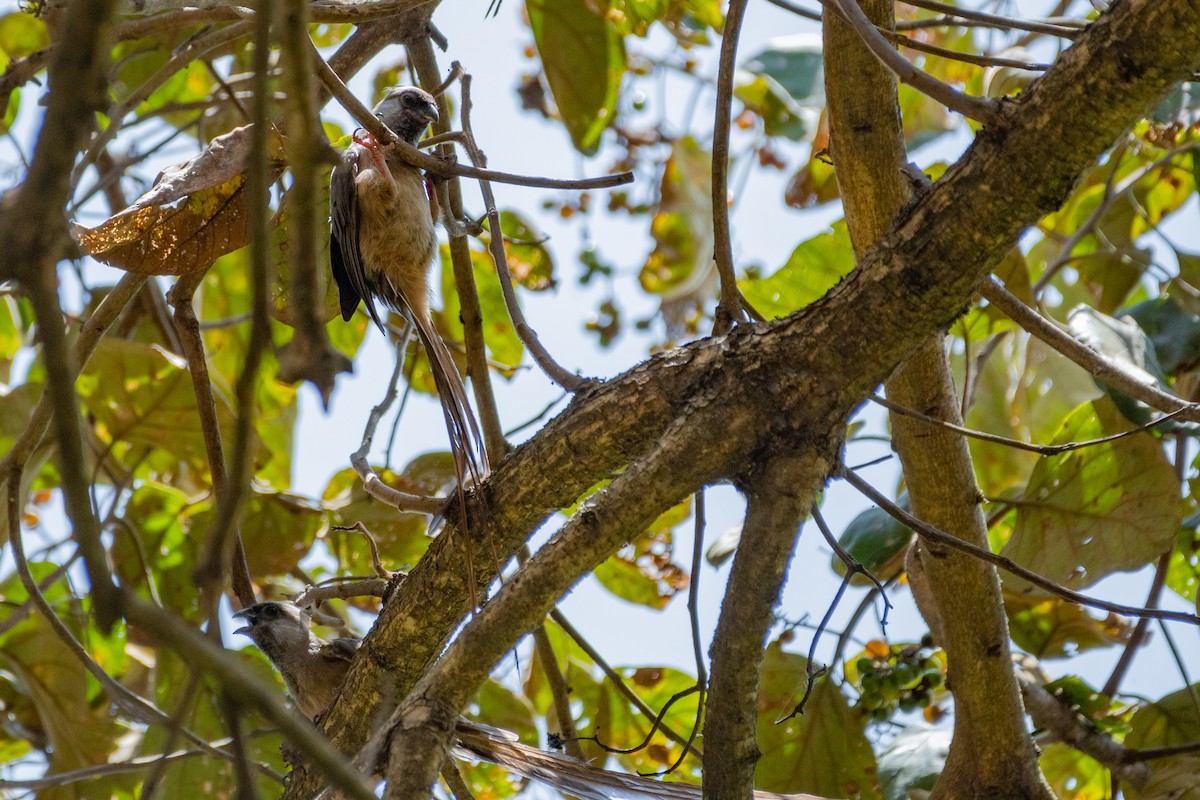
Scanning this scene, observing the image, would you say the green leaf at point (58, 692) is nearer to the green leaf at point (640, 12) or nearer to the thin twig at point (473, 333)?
the thin twig at point (473, 333)

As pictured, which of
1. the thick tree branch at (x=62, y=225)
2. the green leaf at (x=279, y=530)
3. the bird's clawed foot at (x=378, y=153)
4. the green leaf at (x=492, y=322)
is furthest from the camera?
the green leaf at (x=492, y=322)

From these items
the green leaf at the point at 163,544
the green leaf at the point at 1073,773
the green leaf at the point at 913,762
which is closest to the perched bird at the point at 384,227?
the green leaf at the point at 163,544

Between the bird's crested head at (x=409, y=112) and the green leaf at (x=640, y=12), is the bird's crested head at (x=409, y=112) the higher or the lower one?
the lower one

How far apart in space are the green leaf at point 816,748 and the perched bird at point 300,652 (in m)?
1.00

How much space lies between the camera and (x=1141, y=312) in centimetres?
240

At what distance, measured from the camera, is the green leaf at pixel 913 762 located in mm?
2111

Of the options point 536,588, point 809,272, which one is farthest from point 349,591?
point 809,272

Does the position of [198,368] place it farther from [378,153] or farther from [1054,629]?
[1054,629]

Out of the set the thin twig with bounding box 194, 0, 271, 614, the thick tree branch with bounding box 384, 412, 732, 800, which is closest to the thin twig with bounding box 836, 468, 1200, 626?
the thick tree branch with bounding box 384, 412, 732, 800

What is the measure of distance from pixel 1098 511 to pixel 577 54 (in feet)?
5.24

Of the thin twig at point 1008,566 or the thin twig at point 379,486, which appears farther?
the thin twig at point 379,486

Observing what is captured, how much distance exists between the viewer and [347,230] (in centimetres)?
216

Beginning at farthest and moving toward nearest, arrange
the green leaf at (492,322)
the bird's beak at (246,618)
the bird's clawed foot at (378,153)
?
1. the green leaf at (492,322)
2. the bird's beak at (246,618)
3. the bird's clawed foot at (378,153)

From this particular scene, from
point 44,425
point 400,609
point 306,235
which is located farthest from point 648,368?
Answer: point 44,425
